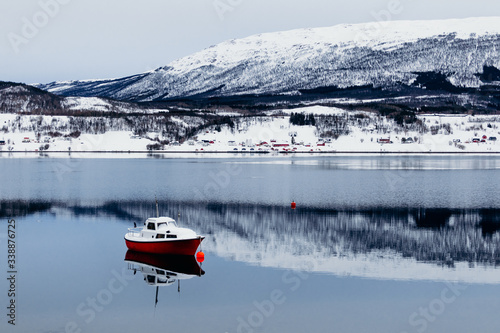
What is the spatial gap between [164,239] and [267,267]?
642cm

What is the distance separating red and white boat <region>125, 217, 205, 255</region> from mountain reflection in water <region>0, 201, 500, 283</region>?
210cm

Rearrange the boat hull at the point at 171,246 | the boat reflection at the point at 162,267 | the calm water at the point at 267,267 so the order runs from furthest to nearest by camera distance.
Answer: the boat hull at the point at 171,246 < the boat reflection at the point at 162,267 < the calm water at the point at 267,267

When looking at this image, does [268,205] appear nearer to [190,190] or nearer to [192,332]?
[190,190]

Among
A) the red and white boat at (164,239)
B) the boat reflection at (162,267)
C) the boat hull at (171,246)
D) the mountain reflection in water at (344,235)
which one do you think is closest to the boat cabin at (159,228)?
the red and white boat at (164,239)

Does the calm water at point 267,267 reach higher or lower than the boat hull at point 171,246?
lower

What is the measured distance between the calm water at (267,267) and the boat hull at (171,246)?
0.65 m

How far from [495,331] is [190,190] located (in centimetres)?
5283

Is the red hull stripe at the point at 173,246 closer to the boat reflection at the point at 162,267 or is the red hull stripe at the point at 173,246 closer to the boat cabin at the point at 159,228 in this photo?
the boat reflection at the point at 162,267

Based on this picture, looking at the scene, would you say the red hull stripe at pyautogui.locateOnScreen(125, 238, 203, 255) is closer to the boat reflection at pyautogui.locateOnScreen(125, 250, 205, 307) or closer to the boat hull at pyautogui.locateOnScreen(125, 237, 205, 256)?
the boat hull at pyautogui.locateOnScreen(125, 237, 205, 256)

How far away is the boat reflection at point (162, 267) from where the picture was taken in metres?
32.2

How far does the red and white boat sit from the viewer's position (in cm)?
3641

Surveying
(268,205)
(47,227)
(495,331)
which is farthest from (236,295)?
(268,205)

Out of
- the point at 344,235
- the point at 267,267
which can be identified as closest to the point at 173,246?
the point at 267,267

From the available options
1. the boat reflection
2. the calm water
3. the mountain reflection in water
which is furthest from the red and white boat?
the mountain reflection in water
